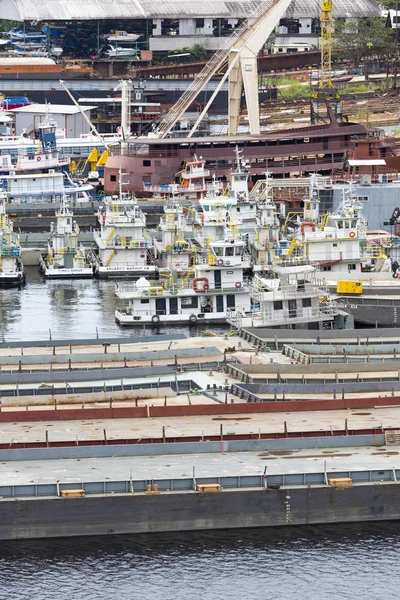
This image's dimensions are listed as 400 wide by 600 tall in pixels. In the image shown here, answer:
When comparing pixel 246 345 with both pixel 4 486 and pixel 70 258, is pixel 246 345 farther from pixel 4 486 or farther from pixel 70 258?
pixel 70 258

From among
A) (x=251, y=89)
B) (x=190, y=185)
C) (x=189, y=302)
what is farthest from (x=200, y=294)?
(x=251, y=89)

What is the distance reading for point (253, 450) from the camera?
5028 cm

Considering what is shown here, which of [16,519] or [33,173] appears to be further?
[33,173]

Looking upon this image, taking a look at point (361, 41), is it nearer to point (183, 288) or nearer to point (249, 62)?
point (249, 62)

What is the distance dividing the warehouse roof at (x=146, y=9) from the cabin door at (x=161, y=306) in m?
88.8

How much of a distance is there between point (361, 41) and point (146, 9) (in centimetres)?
2182

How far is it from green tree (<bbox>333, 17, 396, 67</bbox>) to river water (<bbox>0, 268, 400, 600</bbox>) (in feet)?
372

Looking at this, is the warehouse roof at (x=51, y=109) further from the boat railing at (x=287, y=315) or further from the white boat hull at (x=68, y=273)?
the boat railing at (x=287, y=315)

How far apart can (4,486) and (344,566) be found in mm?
9693

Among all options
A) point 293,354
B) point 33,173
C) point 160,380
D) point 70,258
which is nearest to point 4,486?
point 160,380

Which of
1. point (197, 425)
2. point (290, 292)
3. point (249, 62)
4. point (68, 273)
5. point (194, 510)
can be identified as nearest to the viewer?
point (194, 510)

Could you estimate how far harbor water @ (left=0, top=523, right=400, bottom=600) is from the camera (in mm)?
44688

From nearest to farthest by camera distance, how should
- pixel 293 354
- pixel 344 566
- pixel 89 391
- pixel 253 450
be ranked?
pixel 344 566, pixel 253 450, pixel 89 391, pixel 293 354

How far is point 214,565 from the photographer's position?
4594cm
